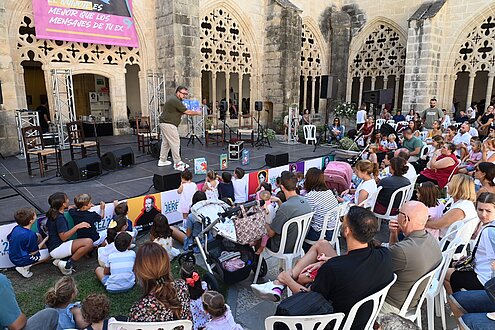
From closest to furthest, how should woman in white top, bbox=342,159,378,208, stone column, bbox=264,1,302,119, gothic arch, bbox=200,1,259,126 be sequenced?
woman in white top, bbox=342,159,378,208 → gothic arch, bbox=200,1,259,126 → stone column, bbox=264,1,302,119

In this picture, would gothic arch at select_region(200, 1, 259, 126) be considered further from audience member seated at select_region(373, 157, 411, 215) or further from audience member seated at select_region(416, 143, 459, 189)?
audience member seated at select_region(373, 157, 411, 215)

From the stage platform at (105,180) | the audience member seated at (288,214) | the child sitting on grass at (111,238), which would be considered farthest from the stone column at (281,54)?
the audience member seated at (288,214)

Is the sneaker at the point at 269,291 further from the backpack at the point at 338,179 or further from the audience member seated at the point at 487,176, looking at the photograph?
the backpack at the point at 338,179

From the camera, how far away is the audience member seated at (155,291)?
190cm

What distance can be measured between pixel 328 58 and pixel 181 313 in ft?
51.1

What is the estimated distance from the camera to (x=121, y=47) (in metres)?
10.2

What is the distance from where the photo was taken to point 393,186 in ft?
13.5

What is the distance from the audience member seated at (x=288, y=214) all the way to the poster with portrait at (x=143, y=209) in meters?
2.02

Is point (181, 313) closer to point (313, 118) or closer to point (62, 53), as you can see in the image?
point (62, 53)

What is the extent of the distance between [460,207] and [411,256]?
1.27m

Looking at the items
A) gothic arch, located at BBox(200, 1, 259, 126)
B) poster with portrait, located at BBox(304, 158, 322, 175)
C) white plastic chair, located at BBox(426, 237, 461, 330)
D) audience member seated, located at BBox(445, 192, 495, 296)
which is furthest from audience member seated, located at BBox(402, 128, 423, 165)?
gothic arch, located at BBox(200, 1, 259, 126)

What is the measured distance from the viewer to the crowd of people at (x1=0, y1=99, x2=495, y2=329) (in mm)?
1938

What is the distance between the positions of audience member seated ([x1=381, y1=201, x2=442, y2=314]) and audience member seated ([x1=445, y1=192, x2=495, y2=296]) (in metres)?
0.43

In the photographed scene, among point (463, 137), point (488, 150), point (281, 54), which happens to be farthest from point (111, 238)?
point (281, 54)
